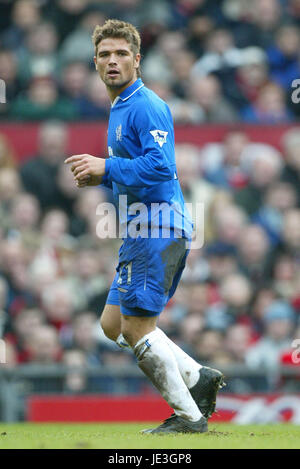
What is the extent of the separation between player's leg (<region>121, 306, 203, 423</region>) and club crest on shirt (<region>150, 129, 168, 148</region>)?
97 centimetres

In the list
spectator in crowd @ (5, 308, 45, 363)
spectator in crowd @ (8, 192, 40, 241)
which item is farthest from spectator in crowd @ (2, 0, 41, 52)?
spectator in crowd @ (5, 308, 45, 363)

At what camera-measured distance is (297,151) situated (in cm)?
1201

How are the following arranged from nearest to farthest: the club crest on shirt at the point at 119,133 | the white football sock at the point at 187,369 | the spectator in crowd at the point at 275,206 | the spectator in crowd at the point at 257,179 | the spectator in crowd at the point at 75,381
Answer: the club crest on shirt at the point at 119,133, the white football sock at the point at 187,369, the spectator in crowd at the point at 75,381, the spectator in crowd at the point at 275,206, the spectator in crowd at the point at 257,179

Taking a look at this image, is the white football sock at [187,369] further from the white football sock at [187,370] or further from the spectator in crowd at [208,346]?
the spectator in crowd at [208,346]

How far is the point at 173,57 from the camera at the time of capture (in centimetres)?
1352

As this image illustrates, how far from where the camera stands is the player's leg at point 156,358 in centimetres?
587

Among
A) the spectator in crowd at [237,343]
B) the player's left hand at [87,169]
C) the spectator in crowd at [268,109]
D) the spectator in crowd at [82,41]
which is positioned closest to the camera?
the player's left hand at [87,169]

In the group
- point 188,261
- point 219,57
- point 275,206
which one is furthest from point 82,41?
point 188,261

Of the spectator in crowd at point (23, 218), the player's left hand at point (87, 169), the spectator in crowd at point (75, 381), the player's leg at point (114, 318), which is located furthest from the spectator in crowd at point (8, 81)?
the player's left hand at point (87, 169)

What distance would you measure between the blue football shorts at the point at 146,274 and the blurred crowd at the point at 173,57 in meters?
6.74

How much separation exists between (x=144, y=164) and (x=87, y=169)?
324 millimetres

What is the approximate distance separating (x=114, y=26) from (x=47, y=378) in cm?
427

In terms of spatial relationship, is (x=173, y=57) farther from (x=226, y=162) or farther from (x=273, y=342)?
(x=273, y=342)

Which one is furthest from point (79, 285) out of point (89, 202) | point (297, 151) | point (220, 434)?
point (220, 434)
